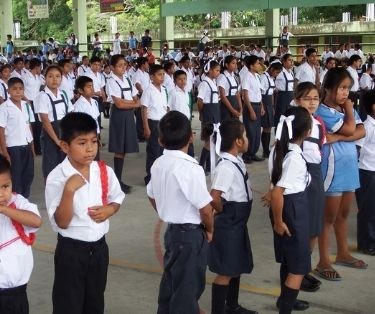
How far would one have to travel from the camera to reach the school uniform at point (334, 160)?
4320mm

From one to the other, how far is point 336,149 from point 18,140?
3154 millimetres

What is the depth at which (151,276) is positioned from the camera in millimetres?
4562

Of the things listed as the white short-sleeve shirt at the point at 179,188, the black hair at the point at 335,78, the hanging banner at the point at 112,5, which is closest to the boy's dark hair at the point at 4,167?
the white short-sleeve shirt at the point at 179,188

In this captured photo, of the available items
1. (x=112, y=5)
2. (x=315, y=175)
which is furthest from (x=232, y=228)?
(x=112, y=5)

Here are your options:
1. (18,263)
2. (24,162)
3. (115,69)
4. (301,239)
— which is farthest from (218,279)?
(115,69)

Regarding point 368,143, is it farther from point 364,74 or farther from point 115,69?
point 364,74

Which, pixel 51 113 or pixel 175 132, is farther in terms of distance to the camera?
pixel 51 113

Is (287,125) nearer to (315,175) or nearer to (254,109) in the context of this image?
(315,175)

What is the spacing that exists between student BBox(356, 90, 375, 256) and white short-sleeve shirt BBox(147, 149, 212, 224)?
1997mm

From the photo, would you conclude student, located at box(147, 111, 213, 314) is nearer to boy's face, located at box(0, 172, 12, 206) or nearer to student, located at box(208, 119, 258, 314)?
student, located at box(208, 119, 258, 314)

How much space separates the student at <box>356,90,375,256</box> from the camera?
479 cm

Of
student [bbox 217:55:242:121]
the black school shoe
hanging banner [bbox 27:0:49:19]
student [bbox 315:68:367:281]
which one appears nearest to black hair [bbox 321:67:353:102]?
student [bbox 315:68:367:281]

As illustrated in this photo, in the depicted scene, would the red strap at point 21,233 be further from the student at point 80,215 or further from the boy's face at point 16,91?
the boy's face at point 16,91

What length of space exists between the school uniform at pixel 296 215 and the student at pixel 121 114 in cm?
392
